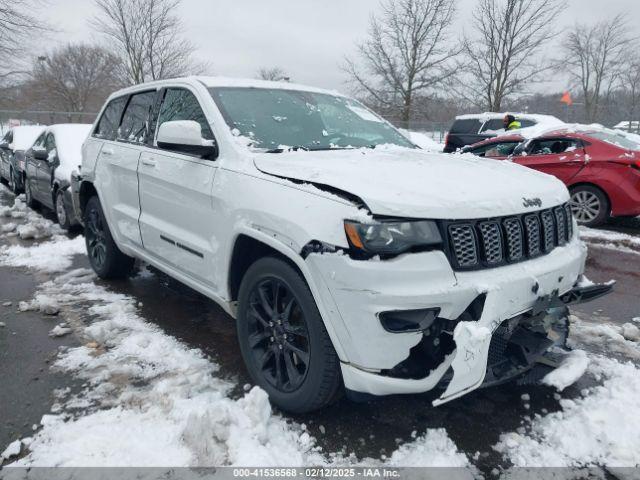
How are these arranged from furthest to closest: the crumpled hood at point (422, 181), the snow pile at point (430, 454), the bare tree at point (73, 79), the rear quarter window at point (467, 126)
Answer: the bare tree at point (73, 79)
the rear quarter window at point (467, 126)
the snow pile at point (430, 454)
the crumpled hood at point (422, 181)

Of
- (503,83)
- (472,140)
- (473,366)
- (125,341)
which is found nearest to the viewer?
(473,366)

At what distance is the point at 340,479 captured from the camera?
2.25 meters

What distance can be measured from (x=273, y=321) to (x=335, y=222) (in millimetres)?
772

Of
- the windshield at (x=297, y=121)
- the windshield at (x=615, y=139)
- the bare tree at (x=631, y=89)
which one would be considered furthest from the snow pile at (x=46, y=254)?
the bare tree at (x=631, y=89)

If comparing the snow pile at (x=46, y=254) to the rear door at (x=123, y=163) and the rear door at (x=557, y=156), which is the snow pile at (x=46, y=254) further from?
the rear door at (x=557, y=156)

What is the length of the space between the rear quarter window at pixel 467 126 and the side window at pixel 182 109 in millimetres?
12637

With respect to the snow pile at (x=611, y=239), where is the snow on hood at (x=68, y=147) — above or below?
above

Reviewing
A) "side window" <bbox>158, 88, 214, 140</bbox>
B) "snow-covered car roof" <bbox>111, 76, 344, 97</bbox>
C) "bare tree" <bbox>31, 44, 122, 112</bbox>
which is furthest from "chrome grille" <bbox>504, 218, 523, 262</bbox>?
"bare tree" <bbox>31, 44, 122, 112</bbox>

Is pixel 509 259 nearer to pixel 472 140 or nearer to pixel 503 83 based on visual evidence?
pixel 472 140

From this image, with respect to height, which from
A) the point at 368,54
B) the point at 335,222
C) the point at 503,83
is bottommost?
the point at 335,222

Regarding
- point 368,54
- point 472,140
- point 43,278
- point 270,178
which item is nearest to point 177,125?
point 270,178

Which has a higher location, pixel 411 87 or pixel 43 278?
pixel 411 87

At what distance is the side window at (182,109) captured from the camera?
3.30 metres

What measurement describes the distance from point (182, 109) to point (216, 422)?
225 centimetres
